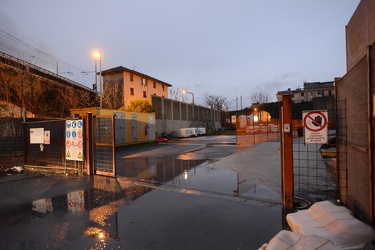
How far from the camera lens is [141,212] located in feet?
15.7

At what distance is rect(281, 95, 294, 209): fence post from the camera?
4.80 meters

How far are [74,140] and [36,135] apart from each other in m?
2.48

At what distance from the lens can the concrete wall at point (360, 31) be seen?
168 inches

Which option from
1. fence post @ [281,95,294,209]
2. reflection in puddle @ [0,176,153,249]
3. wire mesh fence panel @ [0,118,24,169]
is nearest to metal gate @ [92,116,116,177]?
reflection in puddle @ [0,176,153,249]

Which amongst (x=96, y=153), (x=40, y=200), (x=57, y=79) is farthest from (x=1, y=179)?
(x=57, y=79)

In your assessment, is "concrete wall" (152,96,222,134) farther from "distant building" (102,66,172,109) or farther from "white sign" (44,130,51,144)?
"white sign" (44,130,51,144)

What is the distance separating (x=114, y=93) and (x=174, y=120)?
31.3ft

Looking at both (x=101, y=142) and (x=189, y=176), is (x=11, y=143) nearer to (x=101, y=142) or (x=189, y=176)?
(x=101, y=142)

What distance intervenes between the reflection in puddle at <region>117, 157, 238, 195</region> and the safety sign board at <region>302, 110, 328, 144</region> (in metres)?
2.28

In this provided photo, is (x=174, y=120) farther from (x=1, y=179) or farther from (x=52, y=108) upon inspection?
(x=1, y=179)

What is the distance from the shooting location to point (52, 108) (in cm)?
2505

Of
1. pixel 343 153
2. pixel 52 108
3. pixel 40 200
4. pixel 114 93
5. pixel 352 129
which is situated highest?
pixel 114 93

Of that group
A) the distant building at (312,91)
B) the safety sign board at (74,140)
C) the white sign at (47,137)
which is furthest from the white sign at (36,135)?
the distant building at (312,91)

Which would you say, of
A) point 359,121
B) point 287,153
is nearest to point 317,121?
point 287,153
